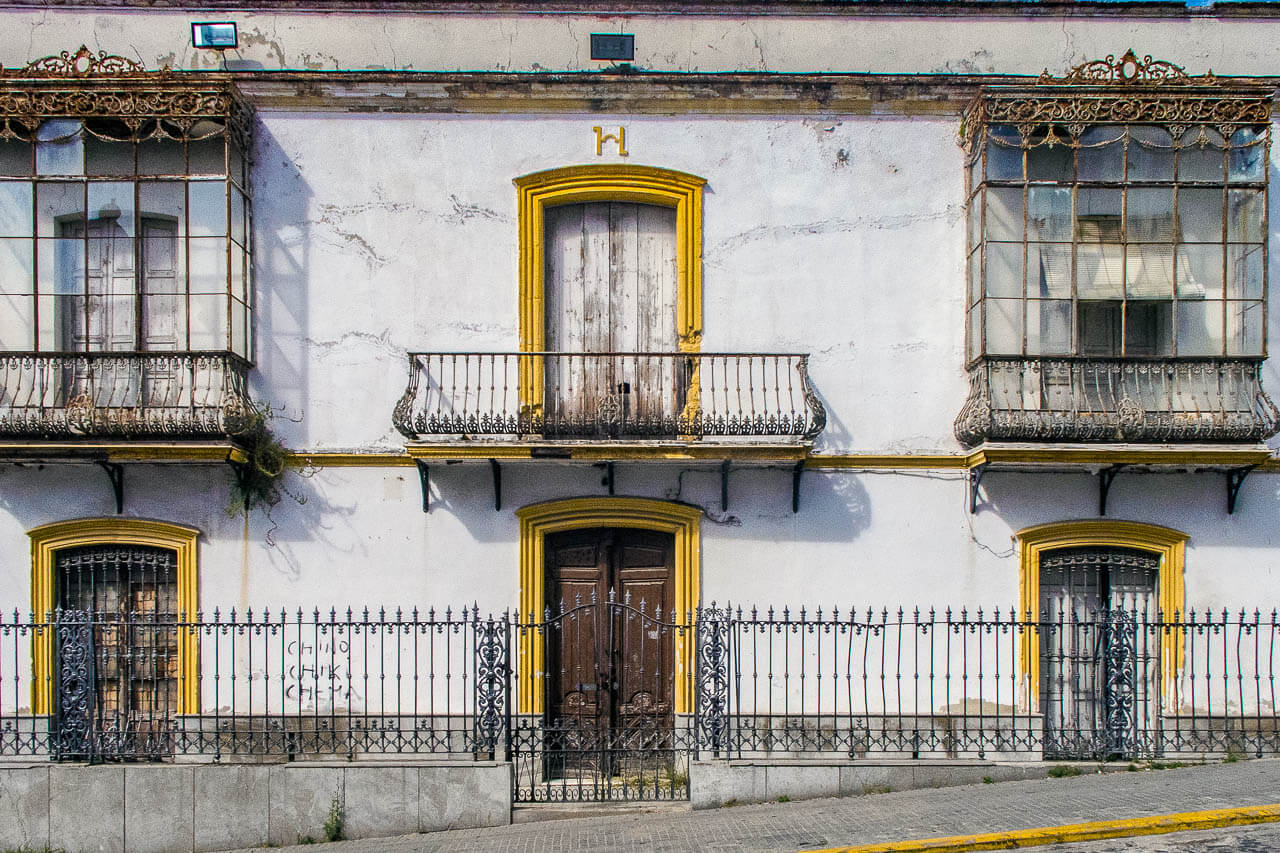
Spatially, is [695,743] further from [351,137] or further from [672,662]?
[351,137]

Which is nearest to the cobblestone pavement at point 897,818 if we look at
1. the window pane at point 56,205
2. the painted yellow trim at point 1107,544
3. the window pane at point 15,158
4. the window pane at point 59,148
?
the painted yellow trim at point 1107,544

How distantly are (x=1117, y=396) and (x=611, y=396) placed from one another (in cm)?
508

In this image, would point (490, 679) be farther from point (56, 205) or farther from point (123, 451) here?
point (56, 205)

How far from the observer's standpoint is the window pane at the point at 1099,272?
1166 cm

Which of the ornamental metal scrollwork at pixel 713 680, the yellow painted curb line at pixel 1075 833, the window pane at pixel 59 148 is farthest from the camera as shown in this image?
the window pane at pixel 59 148

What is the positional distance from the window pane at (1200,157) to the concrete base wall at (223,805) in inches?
352

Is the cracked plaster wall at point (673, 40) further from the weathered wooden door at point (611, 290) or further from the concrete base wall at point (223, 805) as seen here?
the concrete base wall at point (223, 805)

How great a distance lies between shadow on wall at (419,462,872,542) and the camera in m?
11.9

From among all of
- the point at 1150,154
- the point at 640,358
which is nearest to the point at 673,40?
the point at 640,358

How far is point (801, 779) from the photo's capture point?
998 cm

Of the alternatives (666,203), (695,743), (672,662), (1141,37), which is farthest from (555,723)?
(1141,37)

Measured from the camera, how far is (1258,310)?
11648mm

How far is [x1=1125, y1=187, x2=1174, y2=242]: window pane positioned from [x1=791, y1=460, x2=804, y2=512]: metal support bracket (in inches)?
160

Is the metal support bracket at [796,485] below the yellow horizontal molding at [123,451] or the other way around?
below
